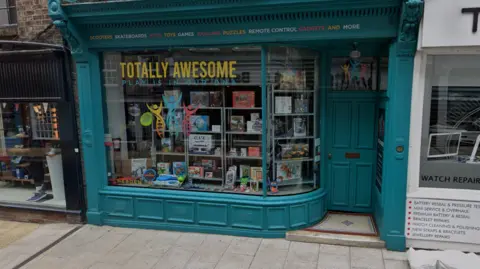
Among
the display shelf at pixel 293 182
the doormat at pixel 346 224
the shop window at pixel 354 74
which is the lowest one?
the doormat at pixel 346 224

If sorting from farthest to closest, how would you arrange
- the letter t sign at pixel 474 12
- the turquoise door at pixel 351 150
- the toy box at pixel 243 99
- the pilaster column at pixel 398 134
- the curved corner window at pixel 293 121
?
the turquoise door at pixel 351 150, the toy box at pixel 243 99, the curved corner window at pixel 293 121, the pilaster column at pixel 398 134, the letter t sign at pixel 474 12

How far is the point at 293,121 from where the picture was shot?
243 inches

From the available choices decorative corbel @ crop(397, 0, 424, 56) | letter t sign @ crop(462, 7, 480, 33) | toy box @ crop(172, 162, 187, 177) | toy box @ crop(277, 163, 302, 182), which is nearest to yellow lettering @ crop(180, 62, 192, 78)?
toy box @ crop(172, 162, 187, 177)

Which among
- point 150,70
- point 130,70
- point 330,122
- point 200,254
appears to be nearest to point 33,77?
point 130,70

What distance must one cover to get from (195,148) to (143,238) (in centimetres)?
180

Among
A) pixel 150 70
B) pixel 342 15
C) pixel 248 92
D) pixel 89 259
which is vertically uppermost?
pixel 342 15

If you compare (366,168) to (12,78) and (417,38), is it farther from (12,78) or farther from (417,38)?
(12,78)

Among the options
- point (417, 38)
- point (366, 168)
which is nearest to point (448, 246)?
point (366, 168)

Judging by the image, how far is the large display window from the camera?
Result: 19.8ft

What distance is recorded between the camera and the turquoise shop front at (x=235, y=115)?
5488mm


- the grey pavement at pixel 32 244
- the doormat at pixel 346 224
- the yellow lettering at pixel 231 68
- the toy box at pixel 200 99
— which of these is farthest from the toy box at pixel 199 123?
the grey pavement at pixel 32 244

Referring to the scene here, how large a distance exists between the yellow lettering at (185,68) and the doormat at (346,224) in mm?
3392

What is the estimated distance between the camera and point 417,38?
16.4 feet

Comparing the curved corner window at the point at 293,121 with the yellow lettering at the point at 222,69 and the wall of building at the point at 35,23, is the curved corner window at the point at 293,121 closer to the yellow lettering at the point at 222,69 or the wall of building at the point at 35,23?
the yellow lettering at the point at 222,69
